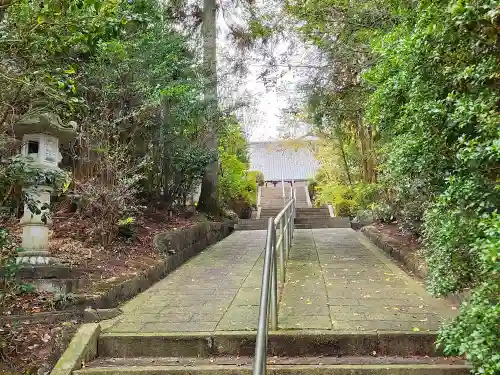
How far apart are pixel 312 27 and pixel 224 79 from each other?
119 inches

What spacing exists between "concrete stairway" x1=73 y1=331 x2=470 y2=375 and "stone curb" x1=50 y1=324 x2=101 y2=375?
0.21 feet

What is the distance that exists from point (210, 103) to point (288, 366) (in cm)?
691

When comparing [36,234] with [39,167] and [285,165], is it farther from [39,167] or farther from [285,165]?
[285,165]

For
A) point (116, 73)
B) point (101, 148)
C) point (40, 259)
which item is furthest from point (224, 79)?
point (40, 259)

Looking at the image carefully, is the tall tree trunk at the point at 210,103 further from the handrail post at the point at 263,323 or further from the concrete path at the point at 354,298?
the handrail post at the point at 263,323

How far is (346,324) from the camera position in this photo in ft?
12.2

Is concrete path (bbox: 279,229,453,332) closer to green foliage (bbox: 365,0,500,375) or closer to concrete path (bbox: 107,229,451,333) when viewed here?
concrete path (bbox: 107,229,451,333)

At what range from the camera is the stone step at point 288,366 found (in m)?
3.10

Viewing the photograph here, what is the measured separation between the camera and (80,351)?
11.3ft

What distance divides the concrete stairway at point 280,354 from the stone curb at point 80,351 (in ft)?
0.21

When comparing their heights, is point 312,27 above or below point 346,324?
above

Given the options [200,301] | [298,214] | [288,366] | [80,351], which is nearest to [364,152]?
[298,214]

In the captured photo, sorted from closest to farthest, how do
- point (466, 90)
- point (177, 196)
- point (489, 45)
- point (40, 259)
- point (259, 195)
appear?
1. point (489, 45)
2. point (466, 90)
3. point (40, 259)
4. point (177, 196)
5. point (259, 195)

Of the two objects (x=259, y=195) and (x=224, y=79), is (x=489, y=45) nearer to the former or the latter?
(x=224, y=79)
